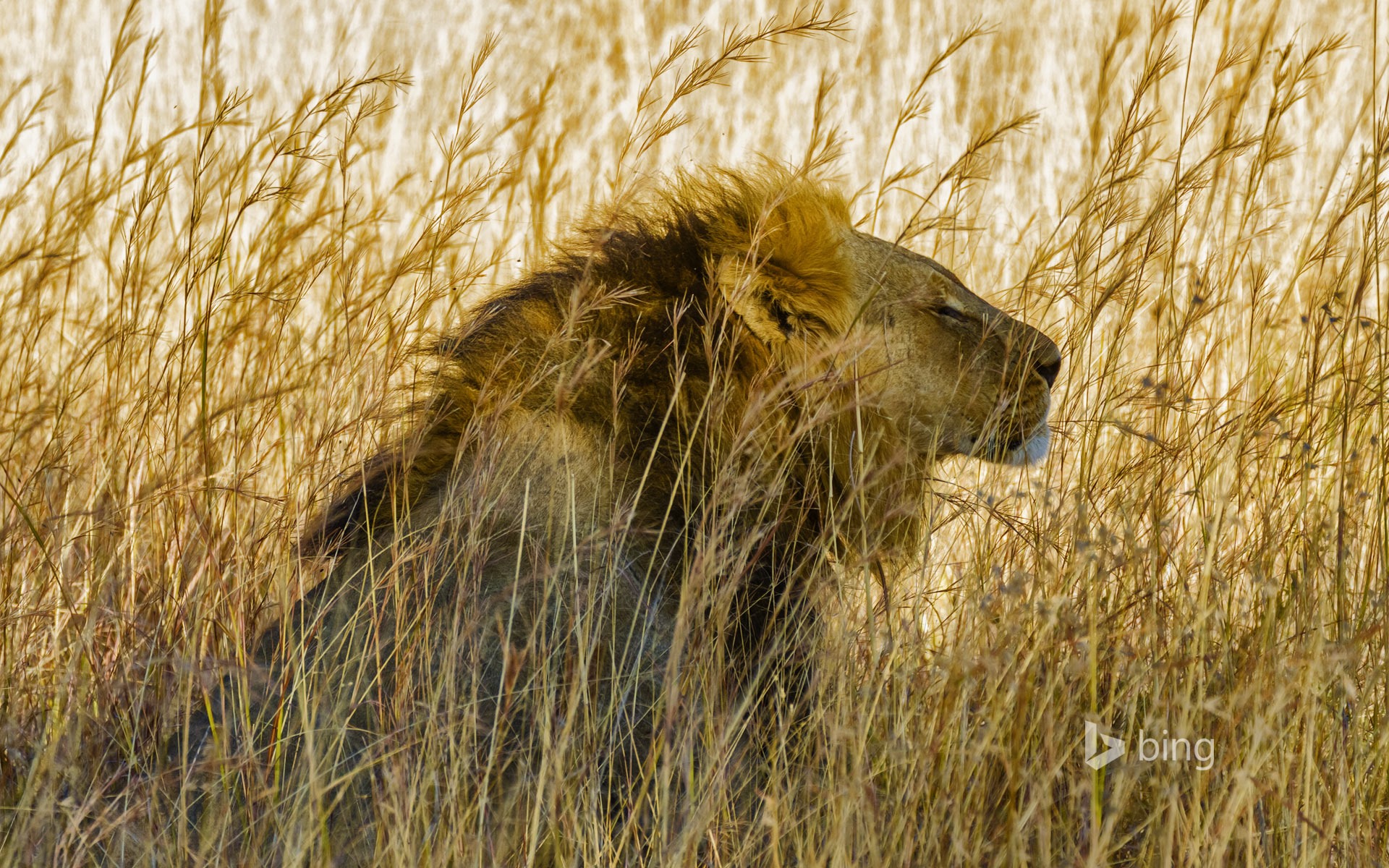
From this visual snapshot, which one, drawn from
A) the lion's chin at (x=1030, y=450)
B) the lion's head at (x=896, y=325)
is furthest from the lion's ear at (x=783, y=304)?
the lion's chin at (x=1030, y=450)

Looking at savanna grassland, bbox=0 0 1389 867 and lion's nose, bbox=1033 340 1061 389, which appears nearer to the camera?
savanna grassland, bbox=0 0 1389 867

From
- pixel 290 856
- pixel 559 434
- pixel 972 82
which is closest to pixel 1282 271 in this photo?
pixel 972 82

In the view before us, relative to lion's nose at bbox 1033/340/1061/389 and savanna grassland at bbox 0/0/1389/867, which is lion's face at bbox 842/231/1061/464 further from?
savanna grassland at bbox 0/0/1389/867

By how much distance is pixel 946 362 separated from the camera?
10.4 ft

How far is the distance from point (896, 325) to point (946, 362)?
0.47 feet

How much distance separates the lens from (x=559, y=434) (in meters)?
2.65

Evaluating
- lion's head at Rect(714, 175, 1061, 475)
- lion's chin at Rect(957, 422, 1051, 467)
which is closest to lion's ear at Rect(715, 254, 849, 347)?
lion's head at Rect(714, 175, 1061, 475)

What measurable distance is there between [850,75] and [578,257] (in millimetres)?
4328

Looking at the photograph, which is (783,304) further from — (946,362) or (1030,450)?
(1030,450)

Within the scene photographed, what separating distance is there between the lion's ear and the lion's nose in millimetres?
489

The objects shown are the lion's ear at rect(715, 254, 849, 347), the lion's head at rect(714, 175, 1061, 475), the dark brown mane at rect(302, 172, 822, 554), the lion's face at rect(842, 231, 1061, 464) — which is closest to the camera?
the dark brown mane at rect(302, 172, 822, 554)

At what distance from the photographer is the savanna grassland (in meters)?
2.08

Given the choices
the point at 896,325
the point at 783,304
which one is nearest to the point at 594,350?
the point at 783,304

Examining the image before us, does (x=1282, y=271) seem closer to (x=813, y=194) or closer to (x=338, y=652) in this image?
(x=813, y=194)
